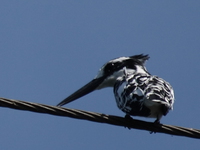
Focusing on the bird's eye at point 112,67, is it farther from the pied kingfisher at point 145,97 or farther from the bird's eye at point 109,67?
the pied kingfisher at point 145,97

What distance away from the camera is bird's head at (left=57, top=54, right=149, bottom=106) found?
7.33 m

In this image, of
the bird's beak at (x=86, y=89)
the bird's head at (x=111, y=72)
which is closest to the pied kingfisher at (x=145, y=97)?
the bird's head at (x=111, y=72)

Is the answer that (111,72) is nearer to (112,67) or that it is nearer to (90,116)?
(112,67)

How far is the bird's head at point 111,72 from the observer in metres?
7.33

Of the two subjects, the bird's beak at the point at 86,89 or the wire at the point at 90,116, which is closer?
the wire at the point at 90,116

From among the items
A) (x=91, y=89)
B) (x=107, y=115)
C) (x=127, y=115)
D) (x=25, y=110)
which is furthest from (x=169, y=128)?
(x=91, y=89)

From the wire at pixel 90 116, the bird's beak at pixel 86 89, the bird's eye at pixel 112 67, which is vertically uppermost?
the bird's eye at pixel 112 67

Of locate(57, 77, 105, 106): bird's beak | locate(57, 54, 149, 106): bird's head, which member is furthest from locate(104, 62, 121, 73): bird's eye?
locate(57, 77, 105, 106): bird's beak

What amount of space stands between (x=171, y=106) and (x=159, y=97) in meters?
0.25

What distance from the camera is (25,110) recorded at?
13.2 ft

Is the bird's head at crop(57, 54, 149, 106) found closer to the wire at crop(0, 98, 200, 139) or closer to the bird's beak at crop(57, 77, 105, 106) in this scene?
the bird's beak at crop(57, 77, 105, 106)

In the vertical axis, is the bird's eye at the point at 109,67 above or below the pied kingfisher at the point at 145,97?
above

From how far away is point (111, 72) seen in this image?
7.45m

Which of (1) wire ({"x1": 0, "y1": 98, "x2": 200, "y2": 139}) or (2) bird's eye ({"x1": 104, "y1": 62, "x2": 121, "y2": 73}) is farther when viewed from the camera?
(2) bird's eye ({"x1": 104, "y1": 62, "x2": 121, "y2": 73})
